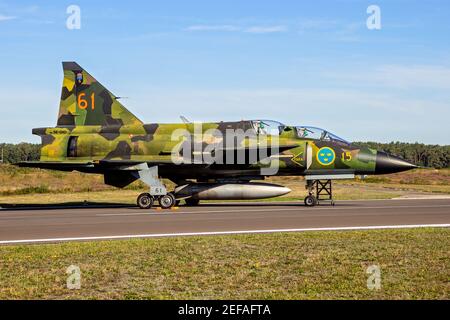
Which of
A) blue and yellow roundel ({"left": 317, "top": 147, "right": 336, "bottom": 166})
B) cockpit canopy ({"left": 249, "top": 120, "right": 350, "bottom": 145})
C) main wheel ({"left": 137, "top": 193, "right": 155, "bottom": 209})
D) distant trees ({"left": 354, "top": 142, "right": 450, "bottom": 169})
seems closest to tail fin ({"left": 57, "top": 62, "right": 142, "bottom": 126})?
main wheel ({"left": 137, "top": 193, "right": 155, "bottom": 209})

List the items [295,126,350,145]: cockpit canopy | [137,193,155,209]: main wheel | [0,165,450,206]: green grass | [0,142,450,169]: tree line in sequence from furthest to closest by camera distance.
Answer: [0,142,450,169]: tree line
[0,165,450,206]: green grass
[295,126,350,145]: cockpit canopy
[137,193,155,209]: main wheel

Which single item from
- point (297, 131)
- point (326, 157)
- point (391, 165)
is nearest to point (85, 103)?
point (297, 131)

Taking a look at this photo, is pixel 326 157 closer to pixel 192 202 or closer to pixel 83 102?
pixel 192 202

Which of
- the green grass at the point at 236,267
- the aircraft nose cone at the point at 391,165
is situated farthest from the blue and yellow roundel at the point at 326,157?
the green grass at the point at 236,267

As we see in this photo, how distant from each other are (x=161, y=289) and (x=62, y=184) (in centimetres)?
3654

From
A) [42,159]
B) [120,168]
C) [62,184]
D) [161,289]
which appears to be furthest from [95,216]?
[62,184]

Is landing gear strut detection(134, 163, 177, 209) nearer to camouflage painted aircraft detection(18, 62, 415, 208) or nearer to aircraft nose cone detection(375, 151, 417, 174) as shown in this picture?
camouflage painted aircraft detection(18, 62, 415, 208)

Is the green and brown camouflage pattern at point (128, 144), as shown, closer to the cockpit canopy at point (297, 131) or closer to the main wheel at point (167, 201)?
the cockpit canopy at point (297, 131)

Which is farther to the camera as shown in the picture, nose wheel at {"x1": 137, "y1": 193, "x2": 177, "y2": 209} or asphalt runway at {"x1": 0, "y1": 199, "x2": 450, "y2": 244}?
nose wheel at {"x1": 137, "y1": 193, "x2": 177, "y2": 209}

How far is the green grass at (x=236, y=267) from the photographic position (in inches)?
316

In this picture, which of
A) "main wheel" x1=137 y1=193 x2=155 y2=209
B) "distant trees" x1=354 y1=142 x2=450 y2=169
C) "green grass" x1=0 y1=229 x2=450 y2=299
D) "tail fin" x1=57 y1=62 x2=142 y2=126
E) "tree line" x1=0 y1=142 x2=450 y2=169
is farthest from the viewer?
"distant trees" x1=354 y1=142 x2=450 y2=169

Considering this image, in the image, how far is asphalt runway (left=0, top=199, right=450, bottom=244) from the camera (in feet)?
49.0

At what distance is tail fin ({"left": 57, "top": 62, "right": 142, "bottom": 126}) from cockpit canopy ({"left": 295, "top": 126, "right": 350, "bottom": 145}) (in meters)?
7.71

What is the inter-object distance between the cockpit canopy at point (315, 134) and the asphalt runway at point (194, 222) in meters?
4.55
